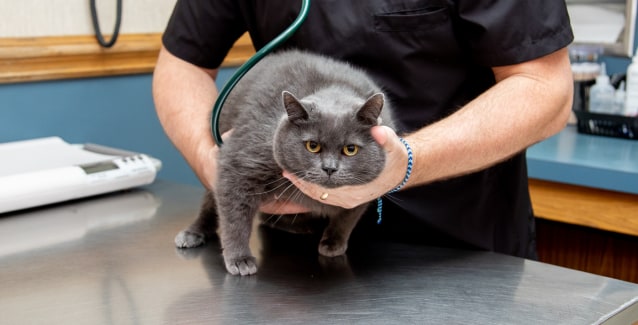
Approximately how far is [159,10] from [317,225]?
1019 millimetres

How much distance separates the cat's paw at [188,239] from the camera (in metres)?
1.16

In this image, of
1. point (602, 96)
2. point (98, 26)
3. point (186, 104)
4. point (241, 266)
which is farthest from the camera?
point (602, 96)

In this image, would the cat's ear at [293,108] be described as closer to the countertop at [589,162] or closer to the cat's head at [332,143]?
the cat's head at [332,143]

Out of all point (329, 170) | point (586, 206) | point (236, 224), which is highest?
point (329, 170)

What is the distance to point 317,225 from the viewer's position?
1.27 meters

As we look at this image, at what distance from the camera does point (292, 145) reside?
0.95m

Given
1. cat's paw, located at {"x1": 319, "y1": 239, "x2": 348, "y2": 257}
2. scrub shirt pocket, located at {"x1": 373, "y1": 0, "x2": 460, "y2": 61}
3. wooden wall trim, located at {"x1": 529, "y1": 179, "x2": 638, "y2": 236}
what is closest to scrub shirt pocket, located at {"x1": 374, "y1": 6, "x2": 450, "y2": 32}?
scrub shirt pocket, located at {"x1": 373, "y1": 0, "x2": 460, "y2": 61}

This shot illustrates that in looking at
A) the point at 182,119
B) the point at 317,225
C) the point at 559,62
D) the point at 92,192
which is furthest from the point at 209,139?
the point at 559,62

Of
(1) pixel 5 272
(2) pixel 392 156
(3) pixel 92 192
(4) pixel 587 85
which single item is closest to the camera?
(2) pixel 392 156

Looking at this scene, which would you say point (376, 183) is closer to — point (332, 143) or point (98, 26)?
A: point (332, 143)

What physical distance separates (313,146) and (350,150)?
5 centimetres

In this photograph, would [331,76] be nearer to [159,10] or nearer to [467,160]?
[467,160]

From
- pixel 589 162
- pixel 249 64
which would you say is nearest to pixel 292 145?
pixel 249 64

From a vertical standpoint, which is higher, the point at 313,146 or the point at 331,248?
the point at 313,146
